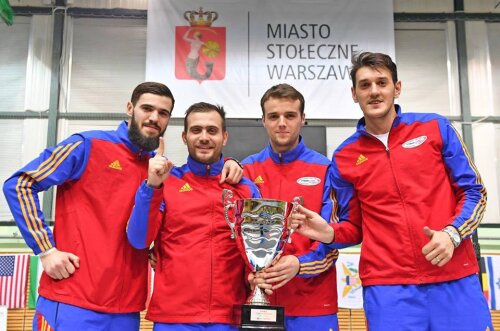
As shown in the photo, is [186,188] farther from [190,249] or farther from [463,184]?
[463,184]

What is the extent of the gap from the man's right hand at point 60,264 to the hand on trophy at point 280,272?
893 millimetres

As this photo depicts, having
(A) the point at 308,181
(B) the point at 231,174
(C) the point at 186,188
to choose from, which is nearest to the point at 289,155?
(A) the point at 308,181

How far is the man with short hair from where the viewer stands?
6.05 feet

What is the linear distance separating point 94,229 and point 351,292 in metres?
4.04

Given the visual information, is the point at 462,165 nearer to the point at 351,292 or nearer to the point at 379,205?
the point at 379,205

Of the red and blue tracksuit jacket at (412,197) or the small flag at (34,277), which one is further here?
the small flag at (34,277)

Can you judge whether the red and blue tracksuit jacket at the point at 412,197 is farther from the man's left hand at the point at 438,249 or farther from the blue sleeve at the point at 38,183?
the blue sleeve at the point at 38,183

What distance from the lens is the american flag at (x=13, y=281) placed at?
18.0ft

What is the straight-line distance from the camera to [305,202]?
7.60ft

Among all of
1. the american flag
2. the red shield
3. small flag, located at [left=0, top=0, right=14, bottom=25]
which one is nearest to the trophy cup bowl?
the american flag

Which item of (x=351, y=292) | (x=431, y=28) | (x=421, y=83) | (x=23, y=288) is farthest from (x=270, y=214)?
(x=431, y=28)

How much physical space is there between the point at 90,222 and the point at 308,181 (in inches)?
44.7

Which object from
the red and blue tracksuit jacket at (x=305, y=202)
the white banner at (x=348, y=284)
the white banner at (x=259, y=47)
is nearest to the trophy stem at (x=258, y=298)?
the red and blue tracksuit jacket at (x=305, y=202)

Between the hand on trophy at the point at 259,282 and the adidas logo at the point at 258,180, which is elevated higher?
the adidas logo at the point at 258,180
